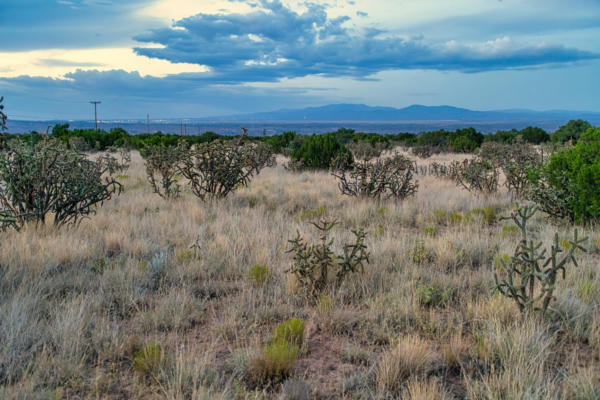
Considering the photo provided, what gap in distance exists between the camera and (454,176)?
12805 millimetres

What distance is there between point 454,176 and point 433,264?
8399 mm

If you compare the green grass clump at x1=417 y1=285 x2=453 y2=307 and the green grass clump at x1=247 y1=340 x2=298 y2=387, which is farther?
the green grass clump at x1=417 y1=285 x2=453 y2=307

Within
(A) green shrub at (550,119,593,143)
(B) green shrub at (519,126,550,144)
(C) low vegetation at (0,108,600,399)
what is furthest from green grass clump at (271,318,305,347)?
(B) green shrub at (519,126,550,144)

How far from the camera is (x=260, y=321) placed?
370 cm

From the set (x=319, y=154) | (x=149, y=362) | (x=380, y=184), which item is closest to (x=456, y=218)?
(x=380, y=184)

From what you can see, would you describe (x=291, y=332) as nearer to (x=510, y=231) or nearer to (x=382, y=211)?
(x=510, y=231)

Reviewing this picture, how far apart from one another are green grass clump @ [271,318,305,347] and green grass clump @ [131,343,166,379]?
0.80 meters

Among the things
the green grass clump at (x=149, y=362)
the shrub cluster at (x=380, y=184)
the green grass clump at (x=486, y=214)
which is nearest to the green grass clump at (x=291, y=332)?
the green grass clump at (x=149, y=362)

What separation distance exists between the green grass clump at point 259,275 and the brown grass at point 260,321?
0.06m

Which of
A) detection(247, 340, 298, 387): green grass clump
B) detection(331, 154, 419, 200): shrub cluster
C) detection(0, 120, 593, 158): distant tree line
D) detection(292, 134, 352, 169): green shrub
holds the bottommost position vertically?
detection(247, 340, 298, 387): green grass clump

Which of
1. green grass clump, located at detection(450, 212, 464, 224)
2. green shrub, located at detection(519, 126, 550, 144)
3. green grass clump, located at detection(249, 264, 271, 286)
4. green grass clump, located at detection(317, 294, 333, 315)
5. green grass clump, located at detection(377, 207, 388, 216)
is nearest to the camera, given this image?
green grass clump, located at detection(317, 294, 333, 315)

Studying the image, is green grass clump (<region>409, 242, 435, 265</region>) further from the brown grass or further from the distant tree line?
the distant tree line

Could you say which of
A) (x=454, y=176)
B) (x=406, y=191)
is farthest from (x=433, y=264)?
(x=454, y=176)

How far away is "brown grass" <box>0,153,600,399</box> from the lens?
109 inches
